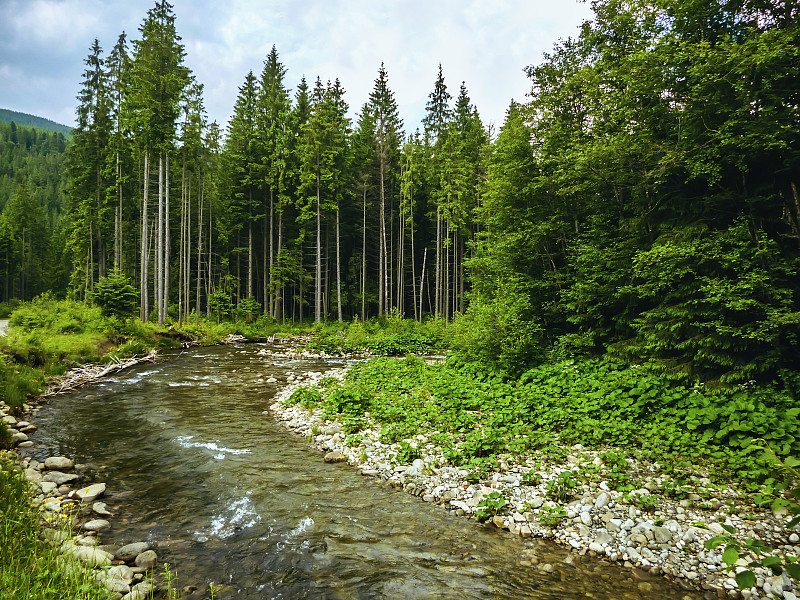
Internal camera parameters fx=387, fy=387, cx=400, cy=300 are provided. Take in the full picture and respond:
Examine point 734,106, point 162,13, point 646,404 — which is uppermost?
point 162,13

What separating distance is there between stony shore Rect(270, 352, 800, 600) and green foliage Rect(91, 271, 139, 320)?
16893 millimetres

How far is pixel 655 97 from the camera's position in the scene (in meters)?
8.64

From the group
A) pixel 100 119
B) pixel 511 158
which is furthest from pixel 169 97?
pixel 511 158

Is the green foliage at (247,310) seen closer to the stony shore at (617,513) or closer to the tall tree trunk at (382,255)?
the tall tree trunk at (382,255)

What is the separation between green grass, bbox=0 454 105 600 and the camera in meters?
3.21

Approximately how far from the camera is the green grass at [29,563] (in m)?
3.21

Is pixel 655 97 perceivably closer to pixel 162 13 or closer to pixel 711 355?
pixel 711 355

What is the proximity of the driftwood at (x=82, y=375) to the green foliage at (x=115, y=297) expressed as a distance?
3.50 metres

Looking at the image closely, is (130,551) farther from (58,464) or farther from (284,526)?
(58,464)

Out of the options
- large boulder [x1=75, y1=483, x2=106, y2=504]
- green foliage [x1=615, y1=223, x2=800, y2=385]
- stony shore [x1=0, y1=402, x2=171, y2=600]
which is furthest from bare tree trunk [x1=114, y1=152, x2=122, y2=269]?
green foliage [x1=615, y1=223, x2=800, y2=385]

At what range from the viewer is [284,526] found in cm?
555

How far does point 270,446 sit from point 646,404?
768 cm

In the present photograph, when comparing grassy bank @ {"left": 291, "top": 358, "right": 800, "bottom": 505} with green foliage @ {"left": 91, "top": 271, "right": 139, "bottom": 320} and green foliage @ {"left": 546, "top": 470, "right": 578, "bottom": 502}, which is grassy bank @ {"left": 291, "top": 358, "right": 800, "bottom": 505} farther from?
green foliage @ {"left": 91, "top": 271, "right": 139, "bottom": 320}

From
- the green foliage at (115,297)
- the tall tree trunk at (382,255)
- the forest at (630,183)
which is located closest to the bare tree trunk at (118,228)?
the forest at (630,183)
